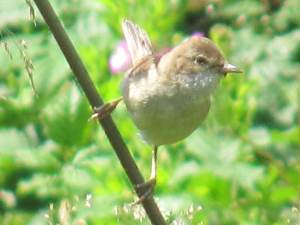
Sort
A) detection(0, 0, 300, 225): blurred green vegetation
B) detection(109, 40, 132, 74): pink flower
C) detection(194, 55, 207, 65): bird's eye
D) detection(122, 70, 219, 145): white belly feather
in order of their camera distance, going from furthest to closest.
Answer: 1. detection(109, 40, 132, 74): pink flower
2. detection(0, 0, 300, 225): blurred green vegetation
3. detection(194, 55, 207, 65): bird's eye
4. detection(122, 70, 219, 145): white belly feather

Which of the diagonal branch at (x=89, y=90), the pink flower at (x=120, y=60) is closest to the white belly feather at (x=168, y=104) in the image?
the diagonal branch at (x=89, y=90)

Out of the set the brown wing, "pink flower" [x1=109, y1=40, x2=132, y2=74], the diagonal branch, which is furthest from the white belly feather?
"pink flower" [x1=109, y1=40, x2=132, y2=74]

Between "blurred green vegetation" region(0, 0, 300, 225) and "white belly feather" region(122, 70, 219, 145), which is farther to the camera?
"blurred green vegetation" region(0, 0, 300, 225)

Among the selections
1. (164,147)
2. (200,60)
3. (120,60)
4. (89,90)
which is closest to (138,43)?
(200,60)

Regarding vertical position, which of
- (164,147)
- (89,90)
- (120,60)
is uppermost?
(89,90)

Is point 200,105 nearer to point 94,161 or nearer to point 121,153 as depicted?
point 121,153

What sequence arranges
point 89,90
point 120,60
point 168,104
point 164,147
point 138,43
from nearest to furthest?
point 89,90 → point 168,104 → point 138,43 → point 164,147 → point 120,60

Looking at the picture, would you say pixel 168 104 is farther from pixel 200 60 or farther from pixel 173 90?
pixel 200 60

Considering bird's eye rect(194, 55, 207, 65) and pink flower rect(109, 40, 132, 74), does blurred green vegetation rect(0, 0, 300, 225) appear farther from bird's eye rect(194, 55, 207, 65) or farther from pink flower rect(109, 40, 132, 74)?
bird's eye rect(194, 55, 207, 65)
